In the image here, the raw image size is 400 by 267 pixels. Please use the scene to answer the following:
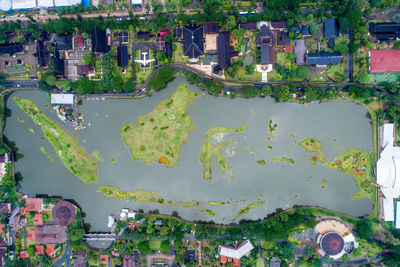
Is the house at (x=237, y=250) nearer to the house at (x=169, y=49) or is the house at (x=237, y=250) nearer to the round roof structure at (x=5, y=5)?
the house at (x=169, y=49)

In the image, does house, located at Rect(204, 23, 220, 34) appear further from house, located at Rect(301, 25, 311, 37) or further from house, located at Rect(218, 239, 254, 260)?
house, located at Rect(218, 239, 254, 260)

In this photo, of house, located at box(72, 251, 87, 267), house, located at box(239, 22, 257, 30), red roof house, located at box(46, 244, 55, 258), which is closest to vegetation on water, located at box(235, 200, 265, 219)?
house, located at box(72, 251, 87, 267)

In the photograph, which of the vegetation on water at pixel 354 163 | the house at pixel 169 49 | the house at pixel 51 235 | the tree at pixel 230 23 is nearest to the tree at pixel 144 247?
the house at pixel 51 235

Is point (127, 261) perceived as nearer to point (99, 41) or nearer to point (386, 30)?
point (99, 41)

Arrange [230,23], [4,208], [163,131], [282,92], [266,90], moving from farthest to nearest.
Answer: [4,208]
[163,131]
[266,90]
[282,92]
[230,23]

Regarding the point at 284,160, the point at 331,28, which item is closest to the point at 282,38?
the point at 331,28
